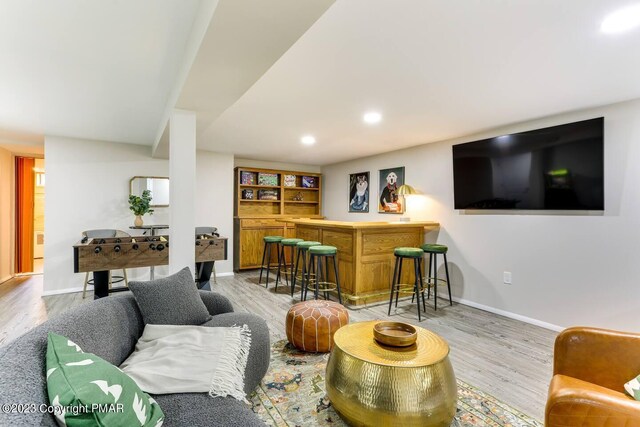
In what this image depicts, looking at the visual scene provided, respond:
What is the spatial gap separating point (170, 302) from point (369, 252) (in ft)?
8.62

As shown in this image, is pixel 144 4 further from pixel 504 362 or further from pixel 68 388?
pixel 504 362

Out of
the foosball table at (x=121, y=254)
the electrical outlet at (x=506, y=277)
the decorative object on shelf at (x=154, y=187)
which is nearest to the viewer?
the foosball table at (x=121, y=254)

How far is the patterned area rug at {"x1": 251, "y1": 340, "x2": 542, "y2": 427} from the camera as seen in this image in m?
1.71

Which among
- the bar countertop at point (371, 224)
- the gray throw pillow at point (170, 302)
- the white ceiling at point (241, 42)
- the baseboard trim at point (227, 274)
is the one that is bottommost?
the baseboard trim at point (227, 274)

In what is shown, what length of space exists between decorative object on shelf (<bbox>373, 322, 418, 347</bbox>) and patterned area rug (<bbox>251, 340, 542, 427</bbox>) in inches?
20.6

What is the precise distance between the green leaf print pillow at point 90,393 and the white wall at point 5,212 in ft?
18.9

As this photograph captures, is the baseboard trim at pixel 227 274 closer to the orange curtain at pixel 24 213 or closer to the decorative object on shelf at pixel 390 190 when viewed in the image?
the decorative object on shelf at pixel 390 190

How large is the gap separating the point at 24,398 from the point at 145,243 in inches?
110

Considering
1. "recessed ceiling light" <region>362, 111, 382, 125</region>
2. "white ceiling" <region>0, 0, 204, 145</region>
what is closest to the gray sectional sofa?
"white ceiling" <region>0, 0, 204, 145</region>

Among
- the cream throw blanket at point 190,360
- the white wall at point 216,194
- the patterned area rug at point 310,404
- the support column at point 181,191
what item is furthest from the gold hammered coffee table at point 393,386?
the white wall at point 216,194

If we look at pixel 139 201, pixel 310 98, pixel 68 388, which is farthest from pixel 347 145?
pixel 68 388

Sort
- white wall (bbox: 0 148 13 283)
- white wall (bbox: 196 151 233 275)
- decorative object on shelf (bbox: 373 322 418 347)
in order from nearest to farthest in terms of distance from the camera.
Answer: decorative object on shelf (bbox: 373 322 418 347), white wall (bbox: 0 148 13 283), white wall (bbox: 196 151 233 275)

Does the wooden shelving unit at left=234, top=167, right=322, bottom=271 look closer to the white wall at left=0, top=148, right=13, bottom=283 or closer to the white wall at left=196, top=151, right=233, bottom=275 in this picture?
the white wall at left=196, top=151, right=233, bottom=275

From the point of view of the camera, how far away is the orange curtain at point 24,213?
17.7 feet
